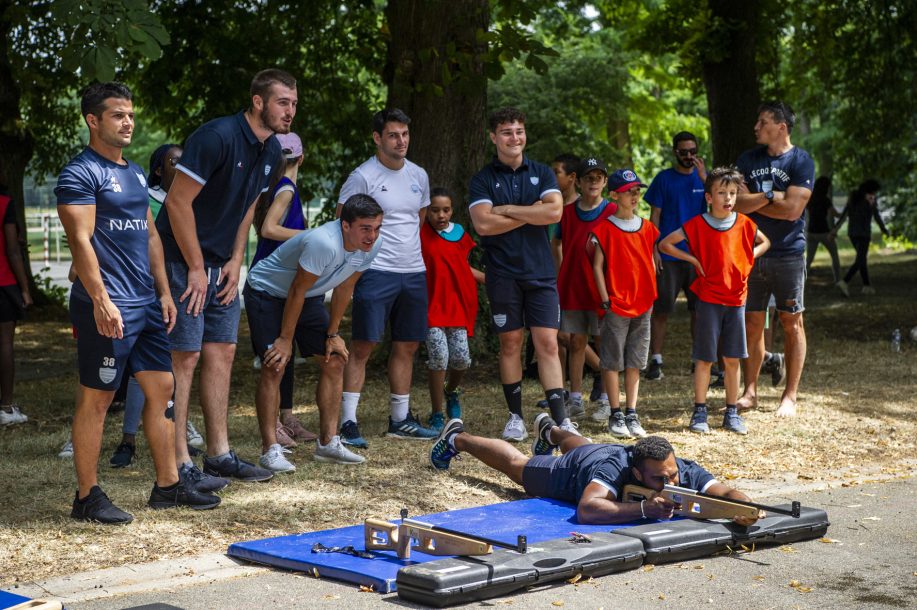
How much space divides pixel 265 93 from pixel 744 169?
4.39 m

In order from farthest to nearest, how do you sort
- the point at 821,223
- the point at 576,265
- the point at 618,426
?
the point at 821,223, the point at 576,265, the point at 618,426

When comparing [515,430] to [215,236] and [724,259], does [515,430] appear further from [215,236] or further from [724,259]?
[215,236]

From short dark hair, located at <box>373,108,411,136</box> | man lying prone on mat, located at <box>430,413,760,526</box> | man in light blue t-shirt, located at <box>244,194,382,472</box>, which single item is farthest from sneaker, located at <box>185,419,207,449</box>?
short dark hair, located at <box>373,108,411,136</box>

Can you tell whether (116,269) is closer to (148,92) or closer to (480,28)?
(480,28)

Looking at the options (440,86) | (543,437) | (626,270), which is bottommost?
(543,437)

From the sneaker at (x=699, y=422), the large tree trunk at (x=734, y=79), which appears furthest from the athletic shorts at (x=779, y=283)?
the large tree trunk at (x=734, y=79)

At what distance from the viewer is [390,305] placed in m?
8.63

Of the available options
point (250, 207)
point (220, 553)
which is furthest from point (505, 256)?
point (220, 553)

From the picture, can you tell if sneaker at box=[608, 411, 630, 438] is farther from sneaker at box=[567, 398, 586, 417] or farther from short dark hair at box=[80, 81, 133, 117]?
short dark hair at box=[80, 81, 133, 117]

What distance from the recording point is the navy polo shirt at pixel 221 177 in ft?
22.5

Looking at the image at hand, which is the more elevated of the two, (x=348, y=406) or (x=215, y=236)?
(x=215, y=236)

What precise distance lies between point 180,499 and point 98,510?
18.5 inches

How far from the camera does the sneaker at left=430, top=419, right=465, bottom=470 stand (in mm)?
7582

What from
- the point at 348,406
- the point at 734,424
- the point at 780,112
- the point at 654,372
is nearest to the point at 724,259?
the point at 734,424
